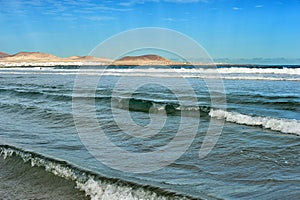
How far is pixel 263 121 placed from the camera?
42.0 feet

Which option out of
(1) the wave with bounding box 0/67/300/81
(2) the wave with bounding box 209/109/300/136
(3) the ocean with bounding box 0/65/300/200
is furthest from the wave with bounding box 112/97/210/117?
(1) the wave with bounding box 0/67/300/81

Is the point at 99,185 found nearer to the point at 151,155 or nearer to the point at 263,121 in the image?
the point at 151,155

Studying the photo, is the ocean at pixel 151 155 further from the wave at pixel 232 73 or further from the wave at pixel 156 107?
the wave at pixel 232 73

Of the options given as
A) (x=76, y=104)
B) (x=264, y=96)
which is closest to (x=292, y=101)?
(x=264, y=96)

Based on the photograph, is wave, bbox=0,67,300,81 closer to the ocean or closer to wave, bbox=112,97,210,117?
wave, bbox=112,97,210,117

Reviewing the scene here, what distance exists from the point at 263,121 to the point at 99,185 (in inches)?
321

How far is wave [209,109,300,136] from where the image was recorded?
450 inches

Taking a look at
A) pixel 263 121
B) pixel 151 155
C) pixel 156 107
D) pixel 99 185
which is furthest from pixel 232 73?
pixel 99 185

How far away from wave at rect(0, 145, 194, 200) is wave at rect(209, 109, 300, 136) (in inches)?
264

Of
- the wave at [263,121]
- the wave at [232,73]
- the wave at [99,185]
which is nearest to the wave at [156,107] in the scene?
the wave at [263,121]

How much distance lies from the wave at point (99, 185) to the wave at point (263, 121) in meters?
6.71

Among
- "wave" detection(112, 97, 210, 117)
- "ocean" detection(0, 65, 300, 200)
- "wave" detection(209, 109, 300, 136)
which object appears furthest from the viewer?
"wave" detection(112, 97, 210, 117)

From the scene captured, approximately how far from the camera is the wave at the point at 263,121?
450 inches

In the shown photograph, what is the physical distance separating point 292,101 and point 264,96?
2668 mm
